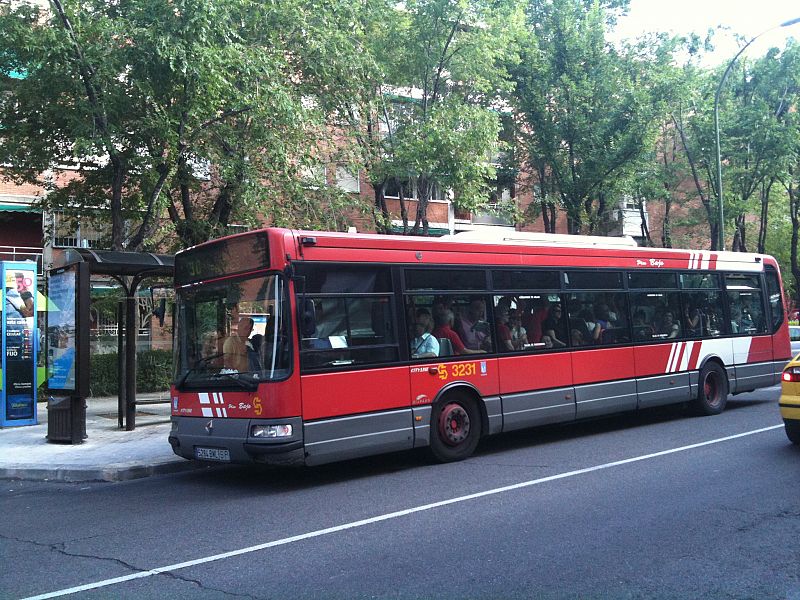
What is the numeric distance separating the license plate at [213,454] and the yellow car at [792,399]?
6837 millimetres

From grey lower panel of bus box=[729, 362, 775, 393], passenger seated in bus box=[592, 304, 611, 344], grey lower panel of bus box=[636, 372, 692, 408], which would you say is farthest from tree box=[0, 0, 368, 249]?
grey lower panel of bus box=[729, 362, 775, 393]

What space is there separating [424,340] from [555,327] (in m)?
2.62

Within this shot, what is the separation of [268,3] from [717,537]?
12282mm

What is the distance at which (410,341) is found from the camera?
9797 millimetres

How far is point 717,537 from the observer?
6059 mm

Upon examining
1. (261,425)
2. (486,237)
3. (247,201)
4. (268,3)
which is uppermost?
(268,3)

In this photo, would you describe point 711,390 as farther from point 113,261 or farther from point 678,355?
point 113,261

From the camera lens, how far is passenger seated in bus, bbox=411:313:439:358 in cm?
986

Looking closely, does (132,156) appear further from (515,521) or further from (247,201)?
(515,521)

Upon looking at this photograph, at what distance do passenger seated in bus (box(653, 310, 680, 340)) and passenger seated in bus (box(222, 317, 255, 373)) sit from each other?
7.40 m

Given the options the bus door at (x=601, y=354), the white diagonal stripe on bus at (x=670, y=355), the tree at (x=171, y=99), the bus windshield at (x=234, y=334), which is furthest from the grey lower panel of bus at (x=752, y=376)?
the bus windshield at (x=234, y=334)

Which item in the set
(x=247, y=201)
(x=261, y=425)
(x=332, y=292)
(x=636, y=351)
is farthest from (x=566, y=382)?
(x=247, y=201)

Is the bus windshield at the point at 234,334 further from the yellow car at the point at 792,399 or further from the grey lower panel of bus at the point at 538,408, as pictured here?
the yellow car at the point at 792,399

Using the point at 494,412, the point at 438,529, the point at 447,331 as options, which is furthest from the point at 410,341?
the point at 438,529
